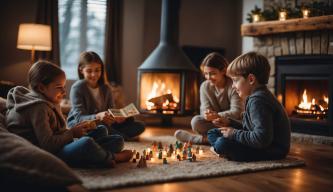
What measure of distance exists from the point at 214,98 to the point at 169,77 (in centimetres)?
123

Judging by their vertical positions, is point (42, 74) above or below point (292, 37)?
below

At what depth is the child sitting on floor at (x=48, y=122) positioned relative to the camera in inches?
76.5

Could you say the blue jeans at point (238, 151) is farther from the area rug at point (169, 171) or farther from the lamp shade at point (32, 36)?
the lamp shade at point (32, 36)

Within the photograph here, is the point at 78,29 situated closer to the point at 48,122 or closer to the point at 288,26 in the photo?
the point at 288,26

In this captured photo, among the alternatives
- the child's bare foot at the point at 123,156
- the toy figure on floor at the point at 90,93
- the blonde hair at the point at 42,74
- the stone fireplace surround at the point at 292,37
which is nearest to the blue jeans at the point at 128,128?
the toy figure on floor at the point at 90,93

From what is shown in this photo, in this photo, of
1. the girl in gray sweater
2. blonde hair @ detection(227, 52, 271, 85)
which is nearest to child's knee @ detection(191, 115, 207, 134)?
the girl in gray sweater

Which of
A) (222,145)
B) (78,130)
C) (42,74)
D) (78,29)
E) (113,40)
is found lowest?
(222,145)

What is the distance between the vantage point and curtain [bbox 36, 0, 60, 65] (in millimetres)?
4484

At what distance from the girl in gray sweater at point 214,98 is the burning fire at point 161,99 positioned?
75cm

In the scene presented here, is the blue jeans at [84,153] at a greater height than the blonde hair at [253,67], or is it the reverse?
the blonde hair at [253,67]

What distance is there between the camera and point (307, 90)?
3936 millimetres

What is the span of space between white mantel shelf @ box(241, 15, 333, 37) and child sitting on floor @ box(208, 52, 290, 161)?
4.81 ft

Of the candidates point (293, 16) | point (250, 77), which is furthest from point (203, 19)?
point (250, 77)

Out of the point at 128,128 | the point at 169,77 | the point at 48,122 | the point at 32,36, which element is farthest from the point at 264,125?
the point at 32,36
